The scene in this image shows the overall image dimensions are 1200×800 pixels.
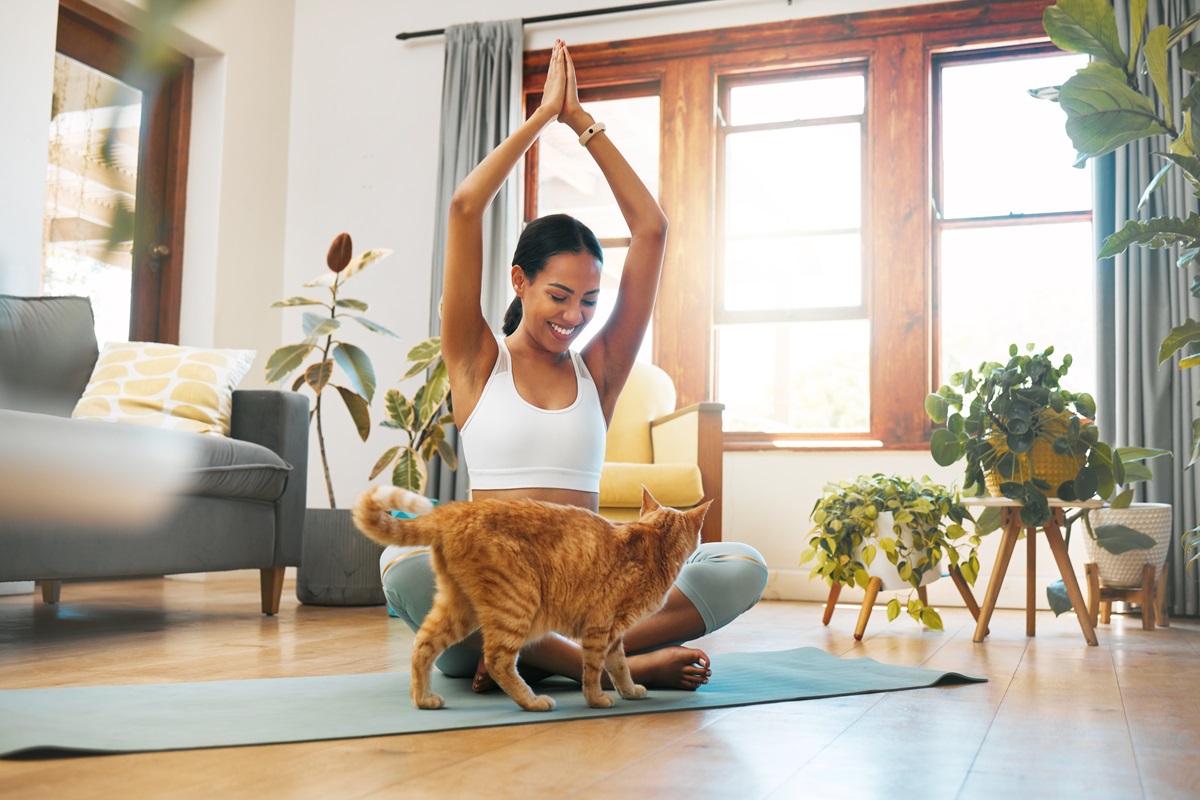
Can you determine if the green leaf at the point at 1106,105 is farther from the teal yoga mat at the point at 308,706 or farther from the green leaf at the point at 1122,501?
the teal yoga mat at the point at 308,706

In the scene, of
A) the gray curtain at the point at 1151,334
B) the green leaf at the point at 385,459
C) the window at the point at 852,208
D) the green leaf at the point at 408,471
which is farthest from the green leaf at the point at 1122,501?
the green leaf at the point at 385,459

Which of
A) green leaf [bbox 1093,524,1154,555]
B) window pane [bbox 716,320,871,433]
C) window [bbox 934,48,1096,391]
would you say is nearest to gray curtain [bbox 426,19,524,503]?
window pane [bbox 716,320,871,433]

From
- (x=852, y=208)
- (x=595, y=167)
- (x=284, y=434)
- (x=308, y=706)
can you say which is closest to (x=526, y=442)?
(x=308, y=706)

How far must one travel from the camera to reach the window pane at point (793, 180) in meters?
4.71

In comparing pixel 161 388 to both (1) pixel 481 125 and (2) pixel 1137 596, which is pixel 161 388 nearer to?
(1) pixel 481 125

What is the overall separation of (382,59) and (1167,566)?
4.19 meters

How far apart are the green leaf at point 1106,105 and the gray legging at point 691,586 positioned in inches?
51.4

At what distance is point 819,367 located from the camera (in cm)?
464

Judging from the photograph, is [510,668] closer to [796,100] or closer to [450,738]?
[450,738]

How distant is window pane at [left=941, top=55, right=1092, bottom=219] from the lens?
448 cm

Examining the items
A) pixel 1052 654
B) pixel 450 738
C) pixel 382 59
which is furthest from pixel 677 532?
pixel 382 59

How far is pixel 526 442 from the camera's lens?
1.70 meters

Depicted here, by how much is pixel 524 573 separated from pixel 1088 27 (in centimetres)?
194

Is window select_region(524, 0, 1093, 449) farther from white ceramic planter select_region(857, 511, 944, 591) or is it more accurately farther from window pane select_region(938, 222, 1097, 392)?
white ceramic planter select_region(857, 511, 944, 591)
